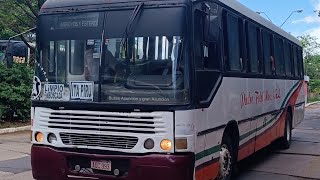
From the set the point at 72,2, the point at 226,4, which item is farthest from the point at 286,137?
the point at 72,2

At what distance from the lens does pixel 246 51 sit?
8.05 metres

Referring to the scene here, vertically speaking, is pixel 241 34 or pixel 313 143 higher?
pixel 241 34

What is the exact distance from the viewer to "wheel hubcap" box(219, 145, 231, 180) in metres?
6.78

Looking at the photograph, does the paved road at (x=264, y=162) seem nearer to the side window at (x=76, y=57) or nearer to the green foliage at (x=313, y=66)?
the side window at (x=76, y=57)

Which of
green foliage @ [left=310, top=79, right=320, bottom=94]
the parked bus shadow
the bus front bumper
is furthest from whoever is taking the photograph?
green foliage @ [left=310, top=79, right=320, bottom=94]

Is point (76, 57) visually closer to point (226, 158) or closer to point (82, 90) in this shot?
point (82, 90)

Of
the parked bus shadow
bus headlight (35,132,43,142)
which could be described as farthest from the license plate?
the parked bus shadow

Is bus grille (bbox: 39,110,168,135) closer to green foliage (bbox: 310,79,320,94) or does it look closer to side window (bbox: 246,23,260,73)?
side window (bbox: 246,23,260,73)

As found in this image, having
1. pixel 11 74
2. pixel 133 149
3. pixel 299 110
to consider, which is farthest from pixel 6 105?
pixel 133 149

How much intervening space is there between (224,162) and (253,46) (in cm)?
261

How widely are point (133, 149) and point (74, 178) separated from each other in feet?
3.10

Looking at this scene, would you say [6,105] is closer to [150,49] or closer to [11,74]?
[11,74]

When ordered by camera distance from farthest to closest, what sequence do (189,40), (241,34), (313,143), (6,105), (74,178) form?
(6,105) < (313,143) < (241,34) < (74,178) < (189,40)

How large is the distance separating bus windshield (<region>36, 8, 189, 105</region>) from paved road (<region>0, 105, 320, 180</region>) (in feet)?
8.55
